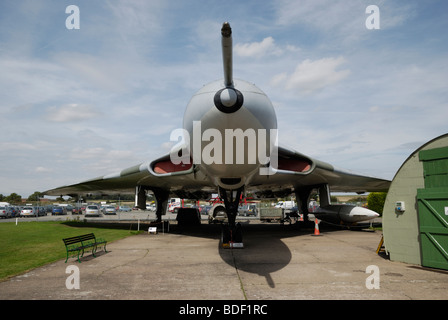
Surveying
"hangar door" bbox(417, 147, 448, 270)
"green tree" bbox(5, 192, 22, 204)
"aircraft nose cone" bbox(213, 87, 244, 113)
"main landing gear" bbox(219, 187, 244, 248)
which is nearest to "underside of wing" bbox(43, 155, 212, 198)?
"main landing gear" bbox(219, 187, 244, 248)

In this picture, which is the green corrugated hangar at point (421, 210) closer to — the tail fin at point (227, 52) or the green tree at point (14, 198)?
the tail fin at point (227, 52)

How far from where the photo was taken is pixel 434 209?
6.36 meters

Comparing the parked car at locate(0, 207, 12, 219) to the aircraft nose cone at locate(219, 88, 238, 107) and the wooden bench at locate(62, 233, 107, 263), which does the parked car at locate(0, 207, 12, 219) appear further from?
the aircraft nose cone at locate(219, 88, 238, 107)

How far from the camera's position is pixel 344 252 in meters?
8.28

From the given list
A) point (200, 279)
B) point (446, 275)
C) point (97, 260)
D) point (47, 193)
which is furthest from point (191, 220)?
point (446, 275)

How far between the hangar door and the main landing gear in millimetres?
4280

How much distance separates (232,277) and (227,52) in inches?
155

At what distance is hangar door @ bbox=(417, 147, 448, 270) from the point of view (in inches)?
243

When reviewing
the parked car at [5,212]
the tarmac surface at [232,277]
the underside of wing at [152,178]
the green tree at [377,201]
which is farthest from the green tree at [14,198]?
the tarmac surface at [232,277]

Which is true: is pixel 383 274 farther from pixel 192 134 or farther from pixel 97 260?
pixel 97 260

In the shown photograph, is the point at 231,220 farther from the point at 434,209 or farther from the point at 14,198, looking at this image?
the point at 14,198

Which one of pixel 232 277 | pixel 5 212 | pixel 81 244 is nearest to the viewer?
pixel 232 277

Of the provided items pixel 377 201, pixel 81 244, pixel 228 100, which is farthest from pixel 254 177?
pixel 377 201
